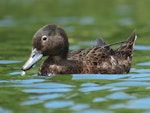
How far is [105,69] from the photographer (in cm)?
1221

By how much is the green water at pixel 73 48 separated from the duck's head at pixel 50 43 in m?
0.47

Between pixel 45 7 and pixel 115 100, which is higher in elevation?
pixel 45 7

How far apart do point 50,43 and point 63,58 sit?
0.34 metres

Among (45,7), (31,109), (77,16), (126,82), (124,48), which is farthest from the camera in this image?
(45,7)

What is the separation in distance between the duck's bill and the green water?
8.1 inches

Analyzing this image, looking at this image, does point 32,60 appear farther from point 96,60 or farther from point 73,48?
point 73,48

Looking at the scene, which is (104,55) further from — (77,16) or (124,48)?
(77,16)

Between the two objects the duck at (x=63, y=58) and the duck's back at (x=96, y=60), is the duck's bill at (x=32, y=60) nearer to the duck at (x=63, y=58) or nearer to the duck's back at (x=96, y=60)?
the duck at (x=63, y=58)

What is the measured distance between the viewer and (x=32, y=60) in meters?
11.9

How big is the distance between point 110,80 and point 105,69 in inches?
28.2

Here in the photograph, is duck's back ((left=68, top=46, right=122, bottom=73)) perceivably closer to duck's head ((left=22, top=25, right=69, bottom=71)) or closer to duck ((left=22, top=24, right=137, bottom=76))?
duck ((left=22, top=24, right=137, bottom=76))

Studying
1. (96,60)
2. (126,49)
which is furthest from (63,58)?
(126,49)

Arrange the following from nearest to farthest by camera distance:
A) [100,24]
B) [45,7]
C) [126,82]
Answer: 1. [126,82]
2. [100,24]
3. [45,7]

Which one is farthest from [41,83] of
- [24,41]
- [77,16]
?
[77,16]
